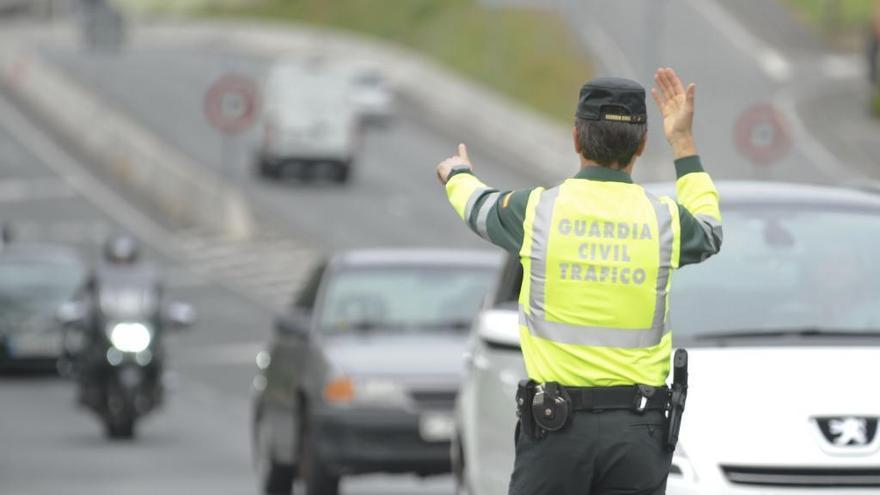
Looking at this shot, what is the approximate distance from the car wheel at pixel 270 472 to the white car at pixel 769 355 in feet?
20.5

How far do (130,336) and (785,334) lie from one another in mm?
13893

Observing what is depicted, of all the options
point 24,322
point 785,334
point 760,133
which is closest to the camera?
point 785,334

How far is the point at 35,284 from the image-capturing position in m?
33.2

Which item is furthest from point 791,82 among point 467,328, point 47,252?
point 467,328

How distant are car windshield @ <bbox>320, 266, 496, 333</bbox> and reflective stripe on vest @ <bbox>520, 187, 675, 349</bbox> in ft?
30.7

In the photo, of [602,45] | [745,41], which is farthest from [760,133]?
[602,45]

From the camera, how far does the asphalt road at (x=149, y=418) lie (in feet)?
58.0

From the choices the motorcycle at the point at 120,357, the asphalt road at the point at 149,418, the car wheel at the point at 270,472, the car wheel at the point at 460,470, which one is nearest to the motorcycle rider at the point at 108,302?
the motorcycle at the point at 120,357

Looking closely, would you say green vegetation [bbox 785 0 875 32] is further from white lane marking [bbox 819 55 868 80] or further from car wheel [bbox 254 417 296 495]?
car wheel [bbox 254 417 296 495]

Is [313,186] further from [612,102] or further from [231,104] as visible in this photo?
[612,102]

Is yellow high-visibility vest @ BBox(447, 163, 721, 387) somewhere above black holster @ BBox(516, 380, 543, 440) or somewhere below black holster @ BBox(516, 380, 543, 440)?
above

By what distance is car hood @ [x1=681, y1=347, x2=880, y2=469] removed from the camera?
748 cm

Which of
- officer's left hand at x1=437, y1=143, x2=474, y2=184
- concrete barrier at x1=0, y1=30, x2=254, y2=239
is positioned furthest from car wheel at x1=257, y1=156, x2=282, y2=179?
officer's left hand at x1=437, y1=143, x2=474, y2=184

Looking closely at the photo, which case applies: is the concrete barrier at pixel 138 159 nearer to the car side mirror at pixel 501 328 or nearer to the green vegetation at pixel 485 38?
the green vegetation at pixel 485 38
